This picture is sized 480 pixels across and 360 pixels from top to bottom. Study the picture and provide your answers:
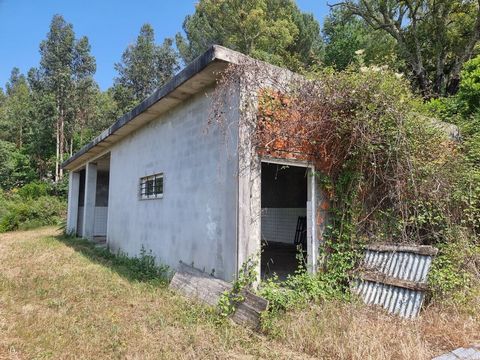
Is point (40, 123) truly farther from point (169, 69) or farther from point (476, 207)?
point (476, 207)

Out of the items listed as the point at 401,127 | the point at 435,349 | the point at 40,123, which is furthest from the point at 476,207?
the point at 40,123

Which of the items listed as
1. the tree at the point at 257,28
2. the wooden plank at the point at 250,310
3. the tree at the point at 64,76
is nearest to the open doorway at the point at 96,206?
the wooden plank at the point at 250,310

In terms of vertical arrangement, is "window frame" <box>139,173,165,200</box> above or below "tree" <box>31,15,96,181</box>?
below

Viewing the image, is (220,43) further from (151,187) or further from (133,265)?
(133,265)

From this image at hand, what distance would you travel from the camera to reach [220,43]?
25.6m

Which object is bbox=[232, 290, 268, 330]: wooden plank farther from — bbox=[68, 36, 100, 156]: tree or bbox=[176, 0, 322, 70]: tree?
bbox=[68, 36, 100, 156]: tree

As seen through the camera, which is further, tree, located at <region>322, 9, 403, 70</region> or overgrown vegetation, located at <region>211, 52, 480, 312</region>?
tree, located at <region>322, 9, 403, 70</region>

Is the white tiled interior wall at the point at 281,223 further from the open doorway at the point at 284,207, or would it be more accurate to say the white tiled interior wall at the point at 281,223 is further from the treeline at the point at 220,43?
the treeline at the point at 220,43

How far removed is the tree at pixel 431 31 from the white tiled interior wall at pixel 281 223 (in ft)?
34.6

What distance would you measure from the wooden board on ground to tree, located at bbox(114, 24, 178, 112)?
27871mm

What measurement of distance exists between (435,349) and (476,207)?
3.57m

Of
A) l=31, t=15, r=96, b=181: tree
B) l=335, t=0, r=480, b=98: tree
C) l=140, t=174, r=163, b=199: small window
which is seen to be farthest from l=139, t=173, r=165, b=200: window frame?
l=31, t=15, r=96, b=181: tree

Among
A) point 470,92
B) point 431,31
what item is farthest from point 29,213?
point 431,31

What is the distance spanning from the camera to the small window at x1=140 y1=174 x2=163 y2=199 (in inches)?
297
